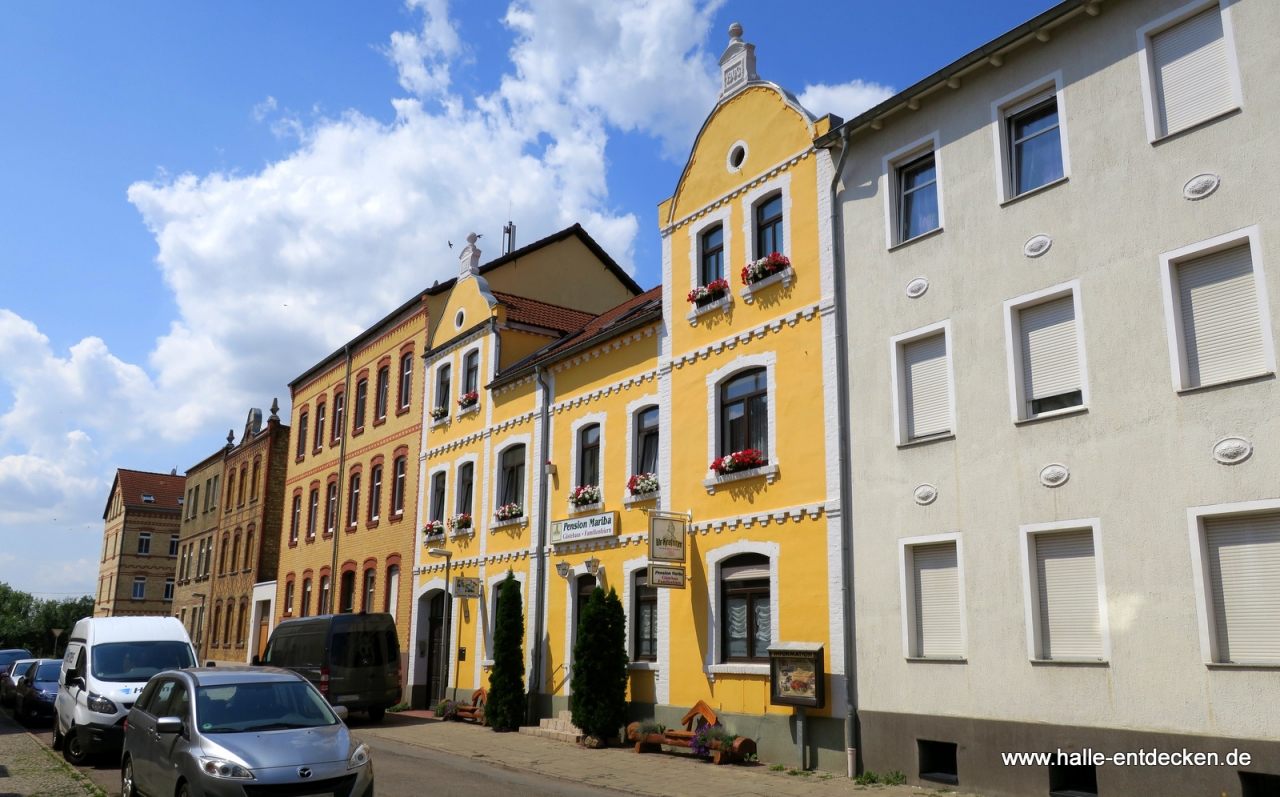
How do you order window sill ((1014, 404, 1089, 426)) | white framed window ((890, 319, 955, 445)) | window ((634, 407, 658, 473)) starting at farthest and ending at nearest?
window ((634, 407, 658, 473)) → white framed window ((890, 319, 955, 445)) → window sill ((1014, 404, 1089, 426))

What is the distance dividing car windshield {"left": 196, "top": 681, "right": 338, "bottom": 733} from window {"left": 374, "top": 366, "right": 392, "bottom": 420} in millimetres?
22551

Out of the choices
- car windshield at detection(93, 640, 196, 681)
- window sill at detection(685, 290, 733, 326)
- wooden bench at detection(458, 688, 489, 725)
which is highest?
window sill at detection(685, 290, 733, 326)

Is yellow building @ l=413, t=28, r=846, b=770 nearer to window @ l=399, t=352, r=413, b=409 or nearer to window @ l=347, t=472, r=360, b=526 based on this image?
window @ l=399, t=352, r=413, b=409

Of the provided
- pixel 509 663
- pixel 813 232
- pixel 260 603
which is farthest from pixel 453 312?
pixel 260 603

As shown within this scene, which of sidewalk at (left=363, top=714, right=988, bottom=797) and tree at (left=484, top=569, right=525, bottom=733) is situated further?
tree at (left=484, top=569, right=525, bottom=733)

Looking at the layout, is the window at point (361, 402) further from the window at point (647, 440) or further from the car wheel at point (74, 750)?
A: the car wheel at point (74, 750)

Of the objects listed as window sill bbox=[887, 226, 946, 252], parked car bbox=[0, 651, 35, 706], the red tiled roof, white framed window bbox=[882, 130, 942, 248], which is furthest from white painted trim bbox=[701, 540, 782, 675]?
parked car bbox=[0, 651, 35, 706]

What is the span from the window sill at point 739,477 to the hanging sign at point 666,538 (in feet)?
2.67

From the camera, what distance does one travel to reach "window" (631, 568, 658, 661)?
19.1m

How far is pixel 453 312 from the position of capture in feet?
94.8

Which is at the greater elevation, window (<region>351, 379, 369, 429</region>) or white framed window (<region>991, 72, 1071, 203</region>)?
window (<region>351, 379, 369, 429</region>)

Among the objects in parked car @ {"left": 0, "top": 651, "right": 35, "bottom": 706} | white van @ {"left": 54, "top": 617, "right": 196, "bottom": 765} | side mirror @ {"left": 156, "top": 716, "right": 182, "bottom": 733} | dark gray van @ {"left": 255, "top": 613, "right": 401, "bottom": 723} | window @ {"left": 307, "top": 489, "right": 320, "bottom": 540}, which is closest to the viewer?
side mirror @ {"left": 156, "top": 716, "right": 182, "bottom": 733}

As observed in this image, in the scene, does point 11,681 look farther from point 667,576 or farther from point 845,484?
point 845,484

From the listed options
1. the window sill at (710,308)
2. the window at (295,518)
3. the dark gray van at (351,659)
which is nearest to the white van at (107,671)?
the dark gray van at (351,659)
